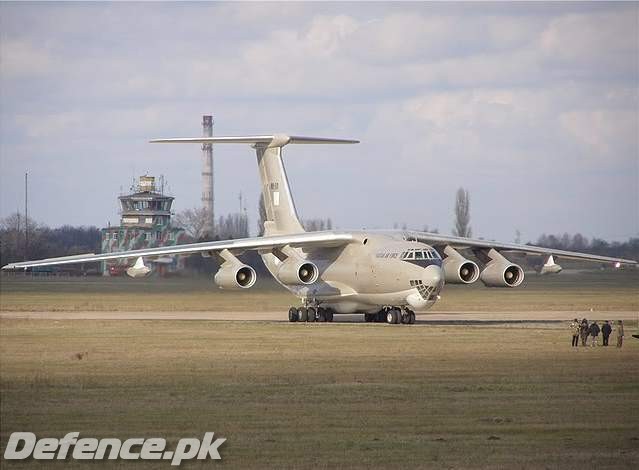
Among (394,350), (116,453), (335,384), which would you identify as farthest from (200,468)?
(394,350)

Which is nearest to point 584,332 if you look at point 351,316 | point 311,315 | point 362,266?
point 362,266

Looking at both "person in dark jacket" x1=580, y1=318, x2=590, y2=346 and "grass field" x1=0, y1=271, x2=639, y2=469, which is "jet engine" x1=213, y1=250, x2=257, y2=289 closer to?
"grass field" x1=0, y1=271, x2=639, y2=469

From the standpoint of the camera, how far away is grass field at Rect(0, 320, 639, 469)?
12719 mm

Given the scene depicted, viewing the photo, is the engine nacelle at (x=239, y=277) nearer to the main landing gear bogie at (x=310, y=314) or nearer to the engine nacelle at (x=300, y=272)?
the engine nacelle at (x=300, y=272)

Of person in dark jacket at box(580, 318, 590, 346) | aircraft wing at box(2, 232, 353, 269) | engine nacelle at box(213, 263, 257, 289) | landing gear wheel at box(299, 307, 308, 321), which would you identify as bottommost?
person in dark jacket at box(580, 318, 590, 346)

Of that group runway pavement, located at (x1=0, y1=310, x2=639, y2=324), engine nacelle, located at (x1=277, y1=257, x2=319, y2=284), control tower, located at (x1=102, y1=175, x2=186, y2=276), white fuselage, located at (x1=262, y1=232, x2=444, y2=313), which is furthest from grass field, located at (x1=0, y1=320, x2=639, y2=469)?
control tower, located at (x1=102, y1=175, x2=186, y2=276)

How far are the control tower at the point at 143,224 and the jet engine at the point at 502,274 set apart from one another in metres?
33.5

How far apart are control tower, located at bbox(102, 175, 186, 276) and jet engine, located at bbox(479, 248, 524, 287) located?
110 feet

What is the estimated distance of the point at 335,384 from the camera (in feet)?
58.6

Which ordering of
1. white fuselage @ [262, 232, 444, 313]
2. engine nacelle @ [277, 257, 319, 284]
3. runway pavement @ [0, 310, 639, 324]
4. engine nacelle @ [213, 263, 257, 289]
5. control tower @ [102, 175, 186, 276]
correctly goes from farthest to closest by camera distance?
control tower @ [102, 175, 186, 276] < runway pavement @ [0, 310, 639, 324] < engine nacelle @ [213, 263, 257, 289] < engine nacelle @ [277, 257, 319, 284] < white fuselage @ [262, 232, 444, 313]

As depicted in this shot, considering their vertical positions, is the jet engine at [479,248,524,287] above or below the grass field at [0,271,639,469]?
above

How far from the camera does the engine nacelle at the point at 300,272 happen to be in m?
32.5

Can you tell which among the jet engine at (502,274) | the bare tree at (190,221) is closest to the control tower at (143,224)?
the bare tree at (190,221)

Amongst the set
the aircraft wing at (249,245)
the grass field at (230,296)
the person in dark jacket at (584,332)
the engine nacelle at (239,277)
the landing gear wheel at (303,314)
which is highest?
the aircraft wing at (249,245)
